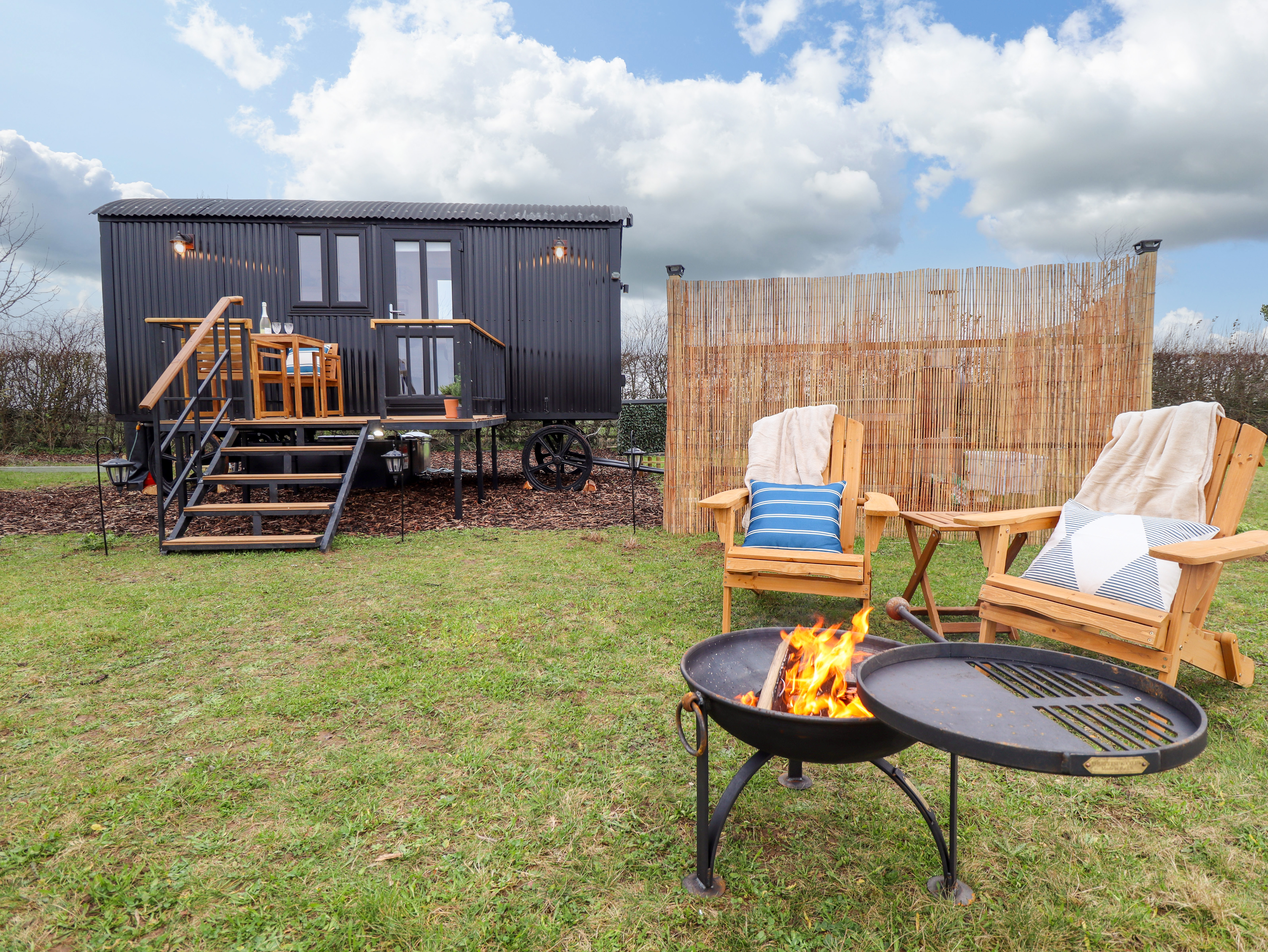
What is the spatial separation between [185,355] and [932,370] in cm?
604

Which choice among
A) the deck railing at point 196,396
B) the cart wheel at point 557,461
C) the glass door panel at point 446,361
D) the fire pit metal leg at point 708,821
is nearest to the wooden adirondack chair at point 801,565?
the fire pit metal leg at point 708,821

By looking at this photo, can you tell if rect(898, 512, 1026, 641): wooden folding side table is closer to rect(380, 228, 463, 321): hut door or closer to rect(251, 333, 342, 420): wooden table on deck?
rect(251, 333, 342, 420): wooden table on deck

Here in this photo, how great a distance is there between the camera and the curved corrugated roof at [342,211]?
757cm

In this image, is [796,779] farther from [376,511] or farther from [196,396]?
[376,511]

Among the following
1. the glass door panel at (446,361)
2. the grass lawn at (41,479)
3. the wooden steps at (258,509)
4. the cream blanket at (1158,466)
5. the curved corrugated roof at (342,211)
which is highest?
the curved corrugated roof at (342,211)

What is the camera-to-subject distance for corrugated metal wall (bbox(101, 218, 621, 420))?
7664 millimetres

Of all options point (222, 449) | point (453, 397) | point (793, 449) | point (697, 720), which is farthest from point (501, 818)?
point (453, 397)

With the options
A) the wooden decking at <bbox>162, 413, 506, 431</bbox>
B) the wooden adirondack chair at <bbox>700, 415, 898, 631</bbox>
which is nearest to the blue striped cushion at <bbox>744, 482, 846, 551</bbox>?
the wooden adirondack chair at <bbox>700, 415, 898, 631</bbox>

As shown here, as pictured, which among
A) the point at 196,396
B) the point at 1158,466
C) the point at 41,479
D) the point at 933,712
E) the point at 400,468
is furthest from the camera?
the point at 41,479

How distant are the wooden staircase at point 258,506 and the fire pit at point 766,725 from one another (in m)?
4.08

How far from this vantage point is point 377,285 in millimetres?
7824

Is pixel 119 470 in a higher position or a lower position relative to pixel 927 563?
higher

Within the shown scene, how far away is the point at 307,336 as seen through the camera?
25.6ft

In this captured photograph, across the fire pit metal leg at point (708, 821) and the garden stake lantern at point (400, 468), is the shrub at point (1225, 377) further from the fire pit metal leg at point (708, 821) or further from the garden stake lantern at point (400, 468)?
the fire pit metal leg at point (708, 821)
